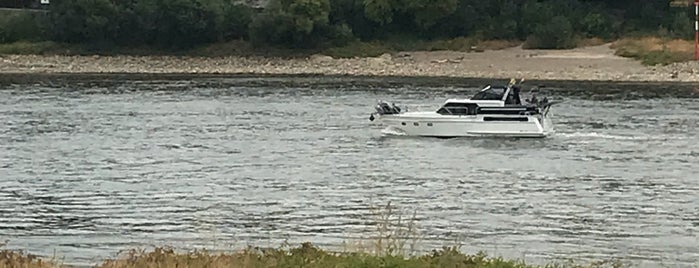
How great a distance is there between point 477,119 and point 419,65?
3768 centimetres

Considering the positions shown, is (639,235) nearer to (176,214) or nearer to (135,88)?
(176,214)

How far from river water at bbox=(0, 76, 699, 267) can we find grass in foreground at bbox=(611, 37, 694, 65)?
869 inches

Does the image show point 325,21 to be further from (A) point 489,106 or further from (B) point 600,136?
(B) point 600,136

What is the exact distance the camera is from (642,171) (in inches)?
1262

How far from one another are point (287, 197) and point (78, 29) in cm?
6370

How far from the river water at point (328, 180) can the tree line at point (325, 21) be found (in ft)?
106

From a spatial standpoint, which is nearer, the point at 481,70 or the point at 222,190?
the point at 222,190

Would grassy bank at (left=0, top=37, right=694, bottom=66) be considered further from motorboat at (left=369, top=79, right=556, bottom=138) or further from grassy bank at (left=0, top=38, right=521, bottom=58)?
motorboat at (left=369, top=79, right=556, bottom=138)

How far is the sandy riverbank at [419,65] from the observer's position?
236ft

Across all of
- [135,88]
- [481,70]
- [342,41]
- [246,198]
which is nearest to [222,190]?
[246,198]

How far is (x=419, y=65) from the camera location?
3076 inches

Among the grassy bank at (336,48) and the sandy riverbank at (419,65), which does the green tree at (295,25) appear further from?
the sandy riverbank at (419,65)

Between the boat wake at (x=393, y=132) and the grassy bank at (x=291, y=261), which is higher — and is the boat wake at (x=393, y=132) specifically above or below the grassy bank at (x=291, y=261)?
below

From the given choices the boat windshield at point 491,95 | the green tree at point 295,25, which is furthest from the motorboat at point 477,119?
the green tree at point 295,25
